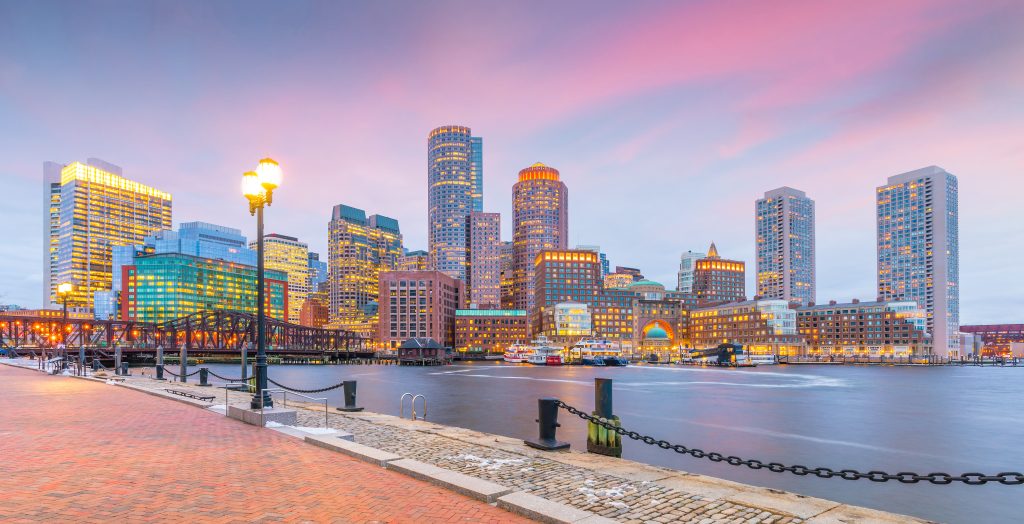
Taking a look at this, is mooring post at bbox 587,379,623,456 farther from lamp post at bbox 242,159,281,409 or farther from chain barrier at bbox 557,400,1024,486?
lamp post at bbox 242,159,281,409

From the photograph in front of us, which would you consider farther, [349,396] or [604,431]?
[349,396]

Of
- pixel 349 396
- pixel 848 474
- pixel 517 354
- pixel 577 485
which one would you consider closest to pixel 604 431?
pixel 577 485

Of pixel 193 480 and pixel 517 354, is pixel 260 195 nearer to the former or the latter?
pixel 193 480

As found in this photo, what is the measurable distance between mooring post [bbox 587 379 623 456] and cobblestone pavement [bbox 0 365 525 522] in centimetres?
686

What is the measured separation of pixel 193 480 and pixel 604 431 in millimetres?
10113

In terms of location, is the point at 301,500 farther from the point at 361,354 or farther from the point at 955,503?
the point at 361,354

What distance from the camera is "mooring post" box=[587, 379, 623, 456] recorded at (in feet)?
51.2

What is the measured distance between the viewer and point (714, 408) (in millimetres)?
47469

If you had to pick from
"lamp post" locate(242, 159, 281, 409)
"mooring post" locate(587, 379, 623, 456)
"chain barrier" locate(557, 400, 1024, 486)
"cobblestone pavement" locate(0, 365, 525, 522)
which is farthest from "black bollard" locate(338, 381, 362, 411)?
"chain barrier" locate(557, 400, 1024, 486)

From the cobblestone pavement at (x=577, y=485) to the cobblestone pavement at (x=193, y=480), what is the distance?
1493 millimetres

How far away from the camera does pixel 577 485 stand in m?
10.3

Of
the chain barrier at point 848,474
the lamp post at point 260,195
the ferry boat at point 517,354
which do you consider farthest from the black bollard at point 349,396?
the ferry boat at point 517,354

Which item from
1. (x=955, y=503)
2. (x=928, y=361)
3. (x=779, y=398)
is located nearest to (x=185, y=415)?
(x=955, y=503)

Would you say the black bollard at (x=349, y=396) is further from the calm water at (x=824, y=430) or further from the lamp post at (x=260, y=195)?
the calm water at (x=824, y=430)
